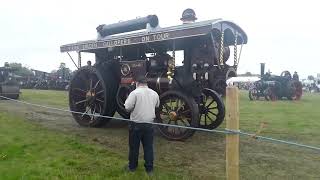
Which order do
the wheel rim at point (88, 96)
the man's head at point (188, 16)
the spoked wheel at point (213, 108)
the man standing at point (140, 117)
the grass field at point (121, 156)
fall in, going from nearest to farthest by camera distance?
the grass field at point (121, 156), the man standing at point (140, 117), the spoked wheel at point (213, 108), the man's head at point (188, 16), the wheel rim at point (88, 96)

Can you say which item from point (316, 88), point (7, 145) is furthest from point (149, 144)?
point (316, 88)

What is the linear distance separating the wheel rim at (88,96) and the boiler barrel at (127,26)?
3.40 ft

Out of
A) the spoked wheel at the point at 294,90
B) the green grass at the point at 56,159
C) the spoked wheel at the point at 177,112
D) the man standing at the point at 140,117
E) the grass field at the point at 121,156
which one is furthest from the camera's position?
the spoked wheel at the point at 294,90

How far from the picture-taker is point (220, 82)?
9.80m

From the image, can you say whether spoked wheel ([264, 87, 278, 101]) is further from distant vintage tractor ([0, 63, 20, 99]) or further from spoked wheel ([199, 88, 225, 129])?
spoked wheel ([199, 88, 225, 129])

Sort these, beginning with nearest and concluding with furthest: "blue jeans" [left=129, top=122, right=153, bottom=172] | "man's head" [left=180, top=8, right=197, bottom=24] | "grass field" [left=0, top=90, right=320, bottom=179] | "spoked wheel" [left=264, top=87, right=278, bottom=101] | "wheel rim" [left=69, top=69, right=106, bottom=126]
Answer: "grass field" [left=0, top=90, right=320, bottom=179]
"blue jeans" [left=129, top=122, right=153, bottom=172]
"man's head" [left=180, top=8, right=197, bottom=24]
"wheel rim" [left=69, top=69, right=106, bottom=126]
"spoked wheel" [left=264, top=87, right=278, bottom=101]

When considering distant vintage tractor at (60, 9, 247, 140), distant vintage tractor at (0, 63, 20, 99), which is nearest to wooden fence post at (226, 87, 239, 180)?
distant vintage tractor at (60, 9, 247, 140)

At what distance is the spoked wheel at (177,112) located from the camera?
882 cm

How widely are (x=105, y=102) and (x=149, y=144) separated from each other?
4.20 m

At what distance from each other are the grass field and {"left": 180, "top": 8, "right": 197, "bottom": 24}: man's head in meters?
2.51

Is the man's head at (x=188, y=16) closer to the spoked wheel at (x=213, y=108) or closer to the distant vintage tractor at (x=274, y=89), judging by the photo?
the spoked wheel at (x=213, y=108)

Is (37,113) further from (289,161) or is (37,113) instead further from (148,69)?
(289,161)

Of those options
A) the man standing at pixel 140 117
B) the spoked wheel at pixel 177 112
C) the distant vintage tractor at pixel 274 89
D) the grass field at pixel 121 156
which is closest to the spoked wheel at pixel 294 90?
the distant vintage tractor at pixel 274 89

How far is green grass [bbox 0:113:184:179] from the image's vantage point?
6.11 metres
